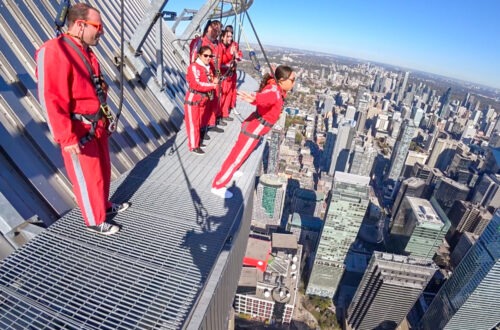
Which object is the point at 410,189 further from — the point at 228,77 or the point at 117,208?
the point at 117,208

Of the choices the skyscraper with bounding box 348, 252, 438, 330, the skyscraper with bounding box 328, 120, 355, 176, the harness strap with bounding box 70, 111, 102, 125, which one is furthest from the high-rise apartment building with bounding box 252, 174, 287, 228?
the harness strap with bounding box 70, 111, 102, 125

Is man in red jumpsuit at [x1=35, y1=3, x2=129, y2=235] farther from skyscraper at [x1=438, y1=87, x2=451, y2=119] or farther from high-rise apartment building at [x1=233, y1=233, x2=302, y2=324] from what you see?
skyscraper at [x1=438, y1=87, x2=451, y2=119]

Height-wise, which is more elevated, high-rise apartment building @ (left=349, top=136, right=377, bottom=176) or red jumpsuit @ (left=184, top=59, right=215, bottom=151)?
red jumpsuit @ (left=184, top=59, right=215, bottom=151)

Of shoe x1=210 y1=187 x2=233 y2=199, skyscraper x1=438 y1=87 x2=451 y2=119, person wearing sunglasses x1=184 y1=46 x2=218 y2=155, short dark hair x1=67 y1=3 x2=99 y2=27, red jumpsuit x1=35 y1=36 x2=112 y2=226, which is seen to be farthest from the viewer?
skyscraper x1=438 y1=87 x2=451 y2=119

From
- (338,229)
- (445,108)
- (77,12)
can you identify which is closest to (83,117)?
(77,12)

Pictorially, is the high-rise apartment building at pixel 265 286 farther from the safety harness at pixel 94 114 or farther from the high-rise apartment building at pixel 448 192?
the high-rise apartment building at pixel 448 192

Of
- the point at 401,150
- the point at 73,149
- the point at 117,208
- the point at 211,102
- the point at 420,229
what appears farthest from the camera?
the point at 401,150

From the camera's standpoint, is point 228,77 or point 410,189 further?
point 410,189

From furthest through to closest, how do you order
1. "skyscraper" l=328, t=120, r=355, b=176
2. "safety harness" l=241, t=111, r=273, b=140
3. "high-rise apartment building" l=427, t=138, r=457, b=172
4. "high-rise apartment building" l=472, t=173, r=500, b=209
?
"high-rise apartment building" l=427, t=138, r=457, b=172 < "skyscraper" l=328, t=120, r=355, b=176 < "high-rise apartment building" l=472, t=173, r=500, b=209 < "safety harness" l=241, t=111, r=273, b=140
